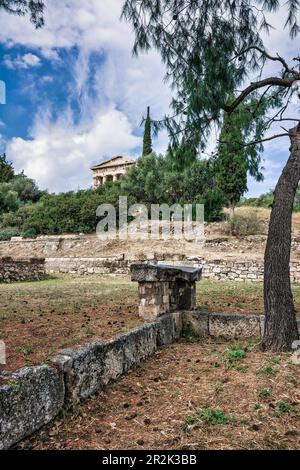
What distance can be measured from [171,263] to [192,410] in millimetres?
14503

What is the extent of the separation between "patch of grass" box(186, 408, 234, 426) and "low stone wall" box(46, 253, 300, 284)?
41.7 ft

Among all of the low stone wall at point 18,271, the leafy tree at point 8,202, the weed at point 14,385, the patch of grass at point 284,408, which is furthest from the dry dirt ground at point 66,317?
the leafy tree at point 8,202

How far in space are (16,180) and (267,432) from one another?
4518 centimetres

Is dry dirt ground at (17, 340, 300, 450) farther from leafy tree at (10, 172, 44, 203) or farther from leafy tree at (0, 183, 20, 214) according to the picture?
leafy tree at (10, 172, 44, 203)

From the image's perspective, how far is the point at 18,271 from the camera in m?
15.2

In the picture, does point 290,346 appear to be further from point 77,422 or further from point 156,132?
point 156,132

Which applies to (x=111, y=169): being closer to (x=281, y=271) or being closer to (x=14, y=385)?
(x=281, y=271)

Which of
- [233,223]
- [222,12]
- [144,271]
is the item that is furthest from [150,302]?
[233,223]

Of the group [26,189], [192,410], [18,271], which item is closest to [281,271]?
[192,410]

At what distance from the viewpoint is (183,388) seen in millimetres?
3629

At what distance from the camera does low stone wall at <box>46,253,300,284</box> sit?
1546 centimetres

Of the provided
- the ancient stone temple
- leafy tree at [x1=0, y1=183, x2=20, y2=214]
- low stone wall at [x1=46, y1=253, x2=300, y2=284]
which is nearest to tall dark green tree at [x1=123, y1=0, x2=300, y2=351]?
low stone wall at [x1=46, y1=253, x2=300, y2=284]

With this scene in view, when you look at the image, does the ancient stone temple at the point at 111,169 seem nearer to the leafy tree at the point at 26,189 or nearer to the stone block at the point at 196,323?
the leafy tree at the point at 26,189

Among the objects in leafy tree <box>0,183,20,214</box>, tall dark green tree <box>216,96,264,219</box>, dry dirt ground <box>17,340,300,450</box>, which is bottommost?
dry dirt ground <box>17,340,300,450</box>
